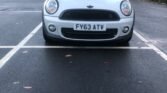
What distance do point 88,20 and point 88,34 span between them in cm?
27

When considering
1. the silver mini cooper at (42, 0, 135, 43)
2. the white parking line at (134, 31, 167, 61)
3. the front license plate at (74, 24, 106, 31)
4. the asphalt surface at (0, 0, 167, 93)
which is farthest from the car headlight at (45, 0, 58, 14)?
the white parking line at (134, 31, 167, 61)

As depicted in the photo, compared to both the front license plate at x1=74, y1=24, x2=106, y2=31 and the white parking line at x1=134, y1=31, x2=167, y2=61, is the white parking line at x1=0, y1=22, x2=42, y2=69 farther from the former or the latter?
the white parking line at x1=134, y1=31, x2=167, y2=61

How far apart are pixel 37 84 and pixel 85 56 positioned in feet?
7.50

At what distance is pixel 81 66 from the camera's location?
26.9 ft

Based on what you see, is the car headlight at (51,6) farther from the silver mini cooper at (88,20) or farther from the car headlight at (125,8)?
the car headlight at (125,8)

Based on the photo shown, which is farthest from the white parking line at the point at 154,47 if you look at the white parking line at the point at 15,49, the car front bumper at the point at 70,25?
the white parking line at the point at 15,49

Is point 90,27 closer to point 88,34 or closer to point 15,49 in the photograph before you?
point 88,34

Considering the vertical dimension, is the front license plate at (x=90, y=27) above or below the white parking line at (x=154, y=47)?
above

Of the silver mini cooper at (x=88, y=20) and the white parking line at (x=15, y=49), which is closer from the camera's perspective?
the white parking line at (x=15, y=49)

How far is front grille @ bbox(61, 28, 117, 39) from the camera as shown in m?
9.45

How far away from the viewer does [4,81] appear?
7055 millimetres

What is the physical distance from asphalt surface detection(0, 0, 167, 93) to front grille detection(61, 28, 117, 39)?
0.27 metres

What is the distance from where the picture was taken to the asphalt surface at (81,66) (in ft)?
22.3

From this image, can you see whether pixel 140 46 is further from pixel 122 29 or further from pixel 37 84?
pixel 37 84
